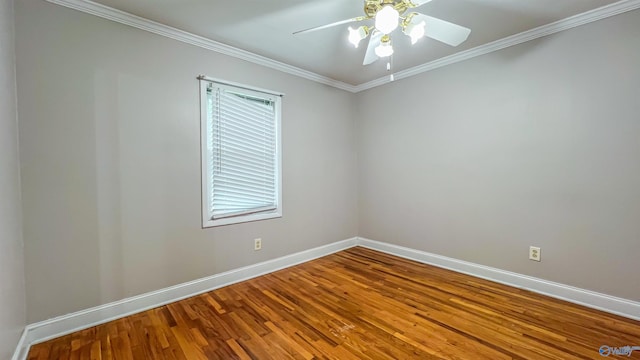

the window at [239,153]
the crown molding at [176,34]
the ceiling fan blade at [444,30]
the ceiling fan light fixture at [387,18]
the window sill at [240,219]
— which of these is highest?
the crown molding at [176,34]

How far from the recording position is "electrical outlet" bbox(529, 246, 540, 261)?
2.51 m

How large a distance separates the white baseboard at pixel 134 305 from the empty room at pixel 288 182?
15 millimetres

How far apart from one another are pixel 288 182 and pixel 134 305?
184 centimetres

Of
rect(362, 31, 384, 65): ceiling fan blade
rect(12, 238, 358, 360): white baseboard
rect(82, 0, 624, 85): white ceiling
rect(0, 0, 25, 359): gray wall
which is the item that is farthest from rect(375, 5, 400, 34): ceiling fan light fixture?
rect(12, 238, 358, 360): white baseboard

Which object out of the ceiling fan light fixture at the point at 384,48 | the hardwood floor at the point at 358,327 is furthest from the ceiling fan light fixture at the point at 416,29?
the hardwood floor at the point at 358,327

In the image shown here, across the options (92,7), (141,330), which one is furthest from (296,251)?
(92,7)

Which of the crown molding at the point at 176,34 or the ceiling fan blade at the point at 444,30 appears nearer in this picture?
the ceiling fan blade at the point at 444,30

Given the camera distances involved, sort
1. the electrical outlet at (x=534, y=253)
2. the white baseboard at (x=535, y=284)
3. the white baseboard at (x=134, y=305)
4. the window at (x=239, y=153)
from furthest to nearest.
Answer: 1. the window at (x=239, y=153)
2. the electrical outlet at (x=534, y=253)
3. the white baseboard at (x=535, y=284)
4. the white baseboard at (x=134, y=305)

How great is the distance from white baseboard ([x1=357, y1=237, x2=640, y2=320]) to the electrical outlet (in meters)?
0.19

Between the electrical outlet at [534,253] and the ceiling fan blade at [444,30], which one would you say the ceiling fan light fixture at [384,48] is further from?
the electrical outlet at [534,253]

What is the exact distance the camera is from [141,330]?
1987 millimetres

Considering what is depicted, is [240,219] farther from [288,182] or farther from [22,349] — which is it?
[22,349]

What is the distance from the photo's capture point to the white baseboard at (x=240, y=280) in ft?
6.24

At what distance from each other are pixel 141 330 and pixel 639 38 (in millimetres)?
4254
